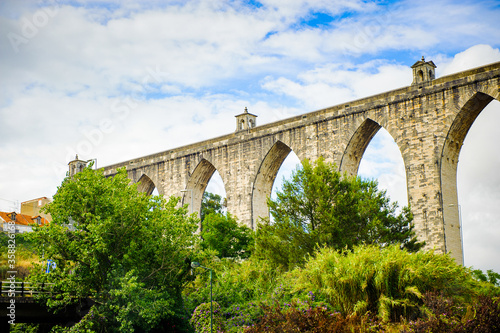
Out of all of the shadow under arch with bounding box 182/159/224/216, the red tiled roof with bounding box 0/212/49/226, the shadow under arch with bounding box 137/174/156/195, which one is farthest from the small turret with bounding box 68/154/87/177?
the shadow under arch with bounding box 182/159/224/216

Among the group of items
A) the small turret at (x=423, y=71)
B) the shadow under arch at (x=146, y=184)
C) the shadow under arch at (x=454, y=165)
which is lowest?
the shadow under arch at (x=454, y=165)

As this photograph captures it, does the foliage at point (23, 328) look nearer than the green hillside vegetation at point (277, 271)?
No

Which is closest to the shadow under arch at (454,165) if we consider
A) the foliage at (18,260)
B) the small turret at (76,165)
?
the foliage at (18,260)

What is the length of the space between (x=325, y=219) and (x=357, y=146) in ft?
29.3

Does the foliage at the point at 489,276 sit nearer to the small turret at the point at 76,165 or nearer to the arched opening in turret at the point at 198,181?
the arched opening in turret at the point at 198,181

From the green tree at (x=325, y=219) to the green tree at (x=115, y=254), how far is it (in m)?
4.11

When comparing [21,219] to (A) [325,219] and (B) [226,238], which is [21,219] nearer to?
(B) [226,238]

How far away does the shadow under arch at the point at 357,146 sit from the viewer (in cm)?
3256

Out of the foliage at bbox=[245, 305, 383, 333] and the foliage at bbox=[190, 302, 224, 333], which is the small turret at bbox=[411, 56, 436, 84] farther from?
the foliage at bbox=[190, 302, 224, 333]

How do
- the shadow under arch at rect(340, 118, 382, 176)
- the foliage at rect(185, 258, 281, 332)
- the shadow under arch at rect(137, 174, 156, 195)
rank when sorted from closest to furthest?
the foliage at rect(185, 258, 281, 332), the shadow under arch at rect(340, 118, 382, 176), the shadow under arch at rect(137, 174, 156, 195)

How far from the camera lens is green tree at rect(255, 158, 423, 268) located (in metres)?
25.1

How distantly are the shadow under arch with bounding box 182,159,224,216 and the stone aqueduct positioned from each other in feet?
0.23

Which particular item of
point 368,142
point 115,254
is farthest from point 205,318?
point 368,142

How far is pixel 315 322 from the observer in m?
17.6
